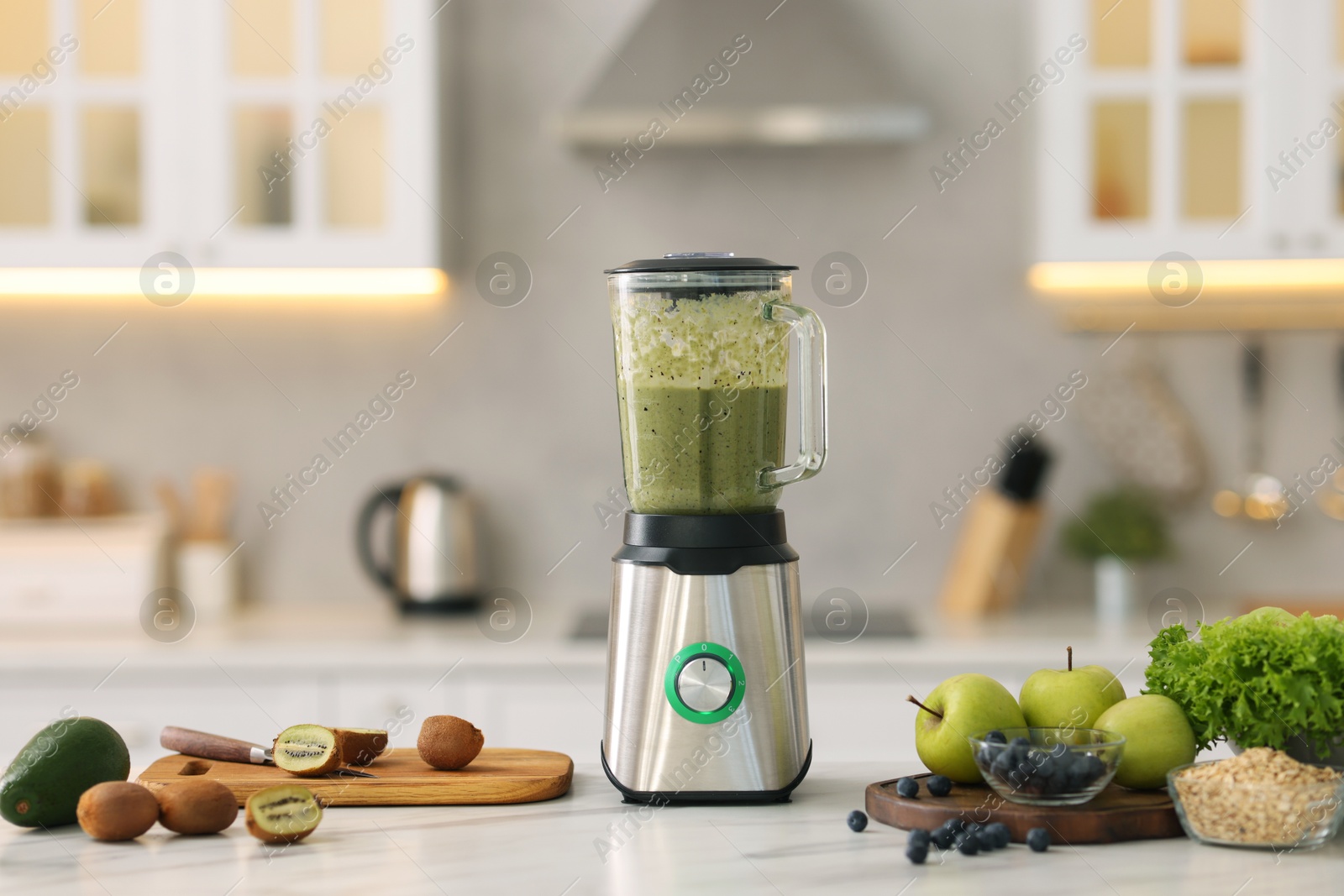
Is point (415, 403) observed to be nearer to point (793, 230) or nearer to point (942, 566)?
point (793, 230)

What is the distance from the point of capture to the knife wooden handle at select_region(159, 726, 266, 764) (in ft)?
3.81

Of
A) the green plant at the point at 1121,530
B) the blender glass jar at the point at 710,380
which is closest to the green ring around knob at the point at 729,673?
the blender glass jar at the point at 710,380

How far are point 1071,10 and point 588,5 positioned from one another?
1021 mm

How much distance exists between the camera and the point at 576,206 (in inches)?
109

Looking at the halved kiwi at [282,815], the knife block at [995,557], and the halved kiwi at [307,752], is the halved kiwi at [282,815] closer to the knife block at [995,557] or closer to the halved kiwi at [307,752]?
the halved kiwi at [307,752]

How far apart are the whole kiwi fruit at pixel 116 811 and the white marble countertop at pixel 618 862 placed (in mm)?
12

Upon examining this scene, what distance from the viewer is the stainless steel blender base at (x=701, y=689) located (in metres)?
1.05

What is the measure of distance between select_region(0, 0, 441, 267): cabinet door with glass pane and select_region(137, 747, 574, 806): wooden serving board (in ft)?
4.77

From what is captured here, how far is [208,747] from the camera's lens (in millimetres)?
1171

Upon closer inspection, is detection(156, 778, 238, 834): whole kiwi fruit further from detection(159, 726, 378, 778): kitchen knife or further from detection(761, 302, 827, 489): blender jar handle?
detection(761, 302, 827, 489): blender jar handle

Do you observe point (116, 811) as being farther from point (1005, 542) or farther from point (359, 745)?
point (1005, 542)

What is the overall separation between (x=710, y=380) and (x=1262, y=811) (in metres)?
0.55

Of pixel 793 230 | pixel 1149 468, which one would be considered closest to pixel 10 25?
pixel 793 230

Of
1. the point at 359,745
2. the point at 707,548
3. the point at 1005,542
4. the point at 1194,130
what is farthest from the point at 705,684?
the point at 1194,130
